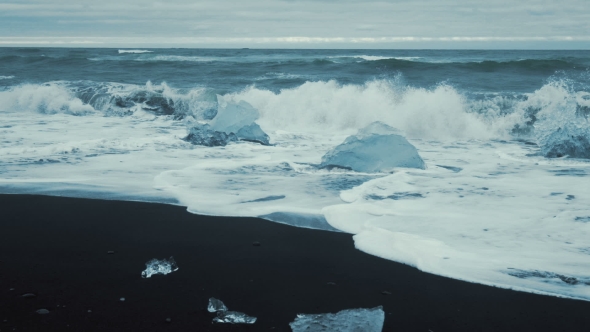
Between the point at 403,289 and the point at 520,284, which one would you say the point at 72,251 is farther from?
the point at 520,284

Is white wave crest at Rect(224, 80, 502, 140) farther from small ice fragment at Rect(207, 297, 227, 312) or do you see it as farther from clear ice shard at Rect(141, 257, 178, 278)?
small ice fragment at Rect(207, 297, 227, 312)

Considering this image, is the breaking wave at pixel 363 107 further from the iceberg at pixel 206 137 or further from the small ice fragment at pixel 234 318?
the small ice fragment at pixel 234 318

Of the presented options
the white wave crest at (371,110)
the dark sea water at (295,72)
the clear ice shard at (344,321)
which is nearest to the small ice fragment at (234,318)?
the clear ice shard at (344,321)

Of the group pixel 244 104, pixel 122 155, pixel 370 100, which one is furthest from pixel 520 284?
pixel 370 100

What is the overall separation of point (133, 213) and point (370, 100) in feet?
27.1

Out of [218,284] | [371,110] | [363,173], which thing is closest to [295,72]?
[371,110]

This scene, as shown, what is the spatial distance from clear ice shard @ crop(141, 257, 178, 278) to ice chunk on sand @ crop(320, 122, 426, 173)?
3413 mm

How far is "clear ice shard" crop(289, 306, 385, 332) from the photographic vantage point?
2.89m

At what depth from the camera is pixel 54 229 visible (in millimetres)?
4477

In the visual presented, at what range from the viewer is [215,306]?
313cm

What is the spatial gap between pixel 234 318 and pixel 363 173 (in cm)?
392

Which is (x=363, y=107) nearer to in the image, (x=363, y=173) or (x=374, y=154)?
(x=374, y=154)

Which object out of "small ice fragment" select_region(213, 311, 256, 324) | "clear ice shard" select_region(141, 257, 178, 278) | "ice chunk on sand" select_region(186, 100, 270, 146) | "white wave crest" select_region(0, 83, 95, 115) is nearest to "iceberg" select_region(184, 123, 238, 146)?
"ice chunk on sand" select_region(186, 100, 270, 146)

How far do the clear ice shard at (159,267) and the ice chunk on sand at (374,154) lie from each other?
3.41 m
